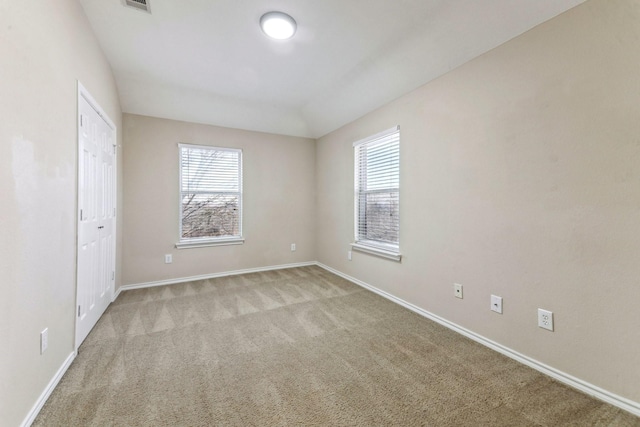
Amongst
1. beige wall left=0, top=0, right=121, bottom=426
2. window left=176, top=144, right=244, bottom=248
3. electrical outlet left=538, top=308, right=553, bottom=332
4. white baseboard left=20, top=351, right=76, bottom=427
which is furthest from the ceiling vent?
electrical outlet left=538, top=308, right=553, bottom=332

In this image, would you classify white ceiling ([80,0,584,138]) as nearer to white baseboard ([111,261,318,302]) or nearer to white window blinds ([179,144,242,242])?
white window blinds ([179,144,242,242])

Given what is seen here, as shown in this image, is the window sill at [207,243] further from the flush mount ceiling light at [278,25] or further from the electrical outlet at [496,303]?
the electrical outlet at [496,303]

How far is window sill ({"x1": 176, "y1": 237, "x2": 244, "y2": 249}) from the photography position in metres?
3.88

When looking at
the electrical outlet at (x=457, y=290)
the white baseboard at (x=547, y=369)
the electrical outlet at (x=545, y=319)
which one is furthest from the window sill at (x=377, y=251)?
the electrical outlet at (x=545, y=319)

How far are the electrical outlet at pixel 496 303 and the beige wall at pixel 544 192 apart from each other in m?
0.05

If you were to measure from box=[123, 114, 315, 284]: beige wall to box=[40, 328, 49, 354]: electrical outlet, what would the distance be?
219cm

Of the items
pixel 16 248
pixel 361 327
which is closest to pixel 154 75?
pixel 16 248

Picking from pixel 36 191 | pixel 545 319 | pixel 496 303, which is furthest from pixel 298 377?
pixel 36 191

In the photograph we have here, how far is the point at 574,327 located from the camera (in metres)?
1.66

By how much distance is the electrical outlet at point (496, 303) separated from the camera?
2053 mm

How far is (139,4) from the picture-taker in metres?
2.05

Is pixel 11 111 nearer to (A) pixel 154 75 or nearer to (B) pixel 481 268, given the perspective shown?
(A) pixel 154 75

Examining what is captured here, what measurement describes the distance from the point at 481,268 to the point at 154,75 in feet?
13.0

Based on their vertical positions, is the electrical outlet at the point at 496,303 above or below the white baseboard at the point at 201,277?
above
